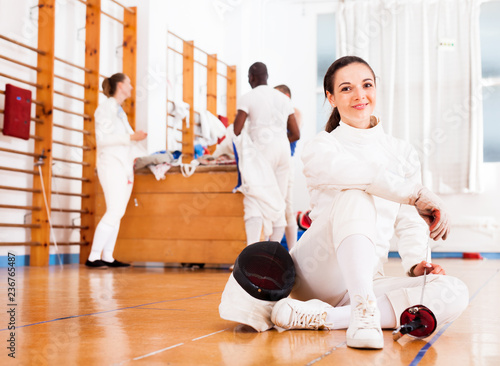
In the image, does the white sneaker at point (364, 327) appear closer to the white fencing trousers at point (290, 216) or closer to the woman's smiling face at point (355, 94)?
the woman's smiling face at point (355, 94)

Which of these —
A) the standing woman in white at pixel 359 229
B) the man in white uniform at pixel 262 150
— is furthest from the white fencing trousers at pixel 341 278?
the man in white uniform at pixel 262 150

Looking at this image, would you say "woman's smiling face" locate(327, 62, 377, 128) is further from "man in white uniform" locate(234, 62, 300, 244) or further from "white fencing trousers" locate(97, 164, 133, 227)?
"white fencing trousers" locate(97, 164, 133, 227)

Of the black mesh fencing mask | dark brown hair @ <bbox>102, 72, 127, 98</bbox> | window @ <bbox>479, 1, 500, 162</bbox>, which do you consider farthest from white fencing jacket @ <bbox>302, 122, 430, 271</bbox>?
window @ <bbox>479, 1, 500, 162</bbox>

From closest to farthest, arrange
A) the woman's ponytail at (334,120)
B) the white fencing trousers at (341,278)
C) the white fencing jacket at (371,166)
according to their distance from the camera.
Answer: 1. the white fencing trousers at (341,278)
2. the white fencing jacket at (371,166)
3. the woman's ponytail at (334,120)

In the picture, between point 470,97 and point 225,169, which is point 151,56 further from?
point 470,97

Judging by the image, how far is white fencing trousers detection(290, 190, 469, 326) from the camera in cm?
123

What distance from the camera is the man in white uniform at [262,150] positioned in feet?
A: 13.0

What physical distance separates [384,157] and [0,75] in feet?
11.0

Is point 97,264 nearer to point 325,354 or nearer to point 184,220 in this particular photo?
point 184,220

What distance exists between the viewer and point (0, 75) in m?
4.07

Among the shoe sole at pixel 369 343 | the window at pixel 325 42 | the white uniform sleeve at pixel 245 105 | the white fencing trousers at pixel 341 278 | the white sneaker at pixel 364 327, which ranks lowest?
the shoe sole at pixel 369 343

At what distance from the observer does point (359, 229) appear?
1.20 metres

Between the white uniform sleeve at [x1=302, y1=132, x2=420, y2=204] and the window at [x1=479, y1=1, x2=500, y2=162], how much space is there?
592cm

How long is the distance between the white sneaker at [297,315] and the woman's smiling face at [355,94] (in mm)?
471
